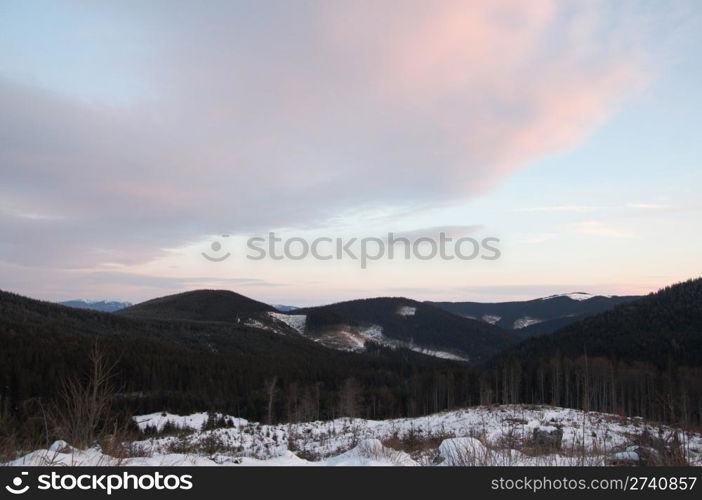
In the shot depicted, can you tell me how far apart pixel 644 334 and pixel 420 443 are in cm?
11969

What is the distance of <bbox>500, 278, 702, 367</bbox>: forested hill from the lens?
105 metres

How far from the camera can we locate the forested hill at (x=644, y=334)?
10506 cm

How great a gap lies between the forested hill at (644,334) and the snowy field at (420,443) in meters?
64.7

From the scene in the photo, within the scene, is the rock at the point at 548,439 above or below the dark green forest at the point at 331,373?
above

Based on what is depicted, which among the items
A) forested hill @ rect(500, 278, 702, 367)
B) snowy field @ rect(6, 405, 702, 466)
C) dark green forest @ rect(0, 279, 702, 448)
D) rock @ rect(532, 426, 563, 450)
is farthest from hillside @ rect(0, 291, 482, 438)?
forested hill @ rect(500, 278, 702, 367)

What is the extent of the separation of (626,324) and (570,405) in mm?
66991

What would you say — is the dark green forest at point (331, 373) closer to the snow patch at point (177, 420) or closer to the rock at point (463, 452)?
the snow patch at point (177, 420)

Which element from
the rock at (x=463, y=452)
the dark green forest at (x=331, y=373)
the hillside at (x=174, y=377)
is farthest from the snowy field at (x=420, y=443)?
the hillside at (x=174, y=377)

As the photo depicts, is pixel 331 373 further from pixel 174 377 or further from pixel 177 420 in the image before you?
pixel 177 420

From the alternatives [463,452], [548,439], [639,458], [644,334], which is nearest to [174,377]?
[548,439]

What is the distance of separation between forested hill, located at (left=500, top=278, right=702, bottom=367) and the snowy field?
64654 millimetres

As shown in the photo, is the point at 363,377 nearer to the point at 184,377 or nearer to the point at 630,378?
the point at 184,377
